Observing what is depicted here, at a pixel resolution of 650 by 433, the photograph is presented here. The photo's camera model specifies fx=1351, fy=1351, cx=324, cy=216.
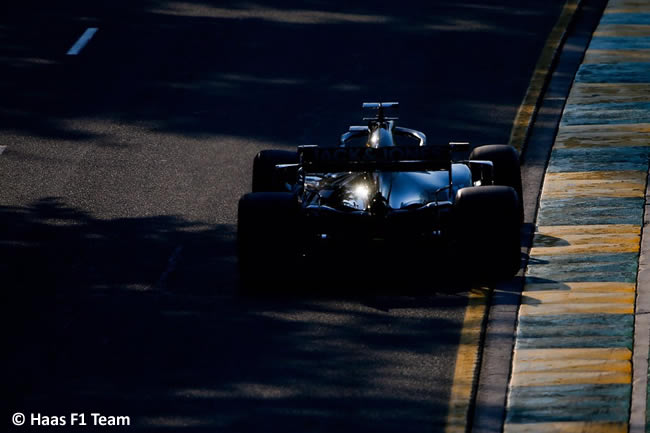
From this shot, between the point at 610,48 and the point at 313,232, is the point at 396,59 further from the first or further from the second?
the point at 313,232

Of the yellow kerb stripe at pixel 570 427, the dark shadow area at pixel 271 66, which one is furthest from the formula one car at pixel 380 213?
the dark shadow area at pixel 271 66

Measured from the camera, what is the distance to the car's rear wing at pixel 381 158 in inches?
477

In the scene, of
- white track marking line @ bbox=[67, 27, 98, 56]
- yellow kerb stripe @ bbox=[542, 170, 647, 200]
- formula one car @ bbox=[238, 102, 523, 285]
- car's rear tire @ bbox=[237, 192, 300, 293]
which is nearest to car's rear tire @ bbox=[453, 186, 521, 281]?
formula one car @ bbox=[238, 102, 523, 285]

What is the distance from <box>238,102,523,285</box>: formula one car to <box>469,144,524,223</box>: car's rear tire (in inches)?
24.9

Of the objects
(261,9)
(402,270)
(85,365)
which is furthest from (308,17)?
(85,365)

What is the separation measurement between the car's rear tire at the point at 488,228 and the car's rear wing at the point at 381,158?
Answer: 48 cm

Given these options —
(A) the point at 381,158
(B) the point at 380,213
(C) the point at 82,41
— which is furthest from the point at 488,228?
(C) the point at 82,41

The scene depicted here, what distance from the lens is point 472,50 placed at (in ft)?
66.6

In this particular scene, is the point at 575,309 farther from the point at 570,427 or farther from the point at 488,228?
the point at 570,427

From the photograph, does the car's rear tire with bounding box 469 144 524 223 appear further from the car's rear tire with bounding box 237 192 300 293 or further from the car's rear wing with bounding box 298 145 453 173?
the car's rear tire with bounding box 237 192 300 293

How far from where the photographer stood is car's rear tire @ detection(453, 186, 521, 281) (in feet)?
38.1

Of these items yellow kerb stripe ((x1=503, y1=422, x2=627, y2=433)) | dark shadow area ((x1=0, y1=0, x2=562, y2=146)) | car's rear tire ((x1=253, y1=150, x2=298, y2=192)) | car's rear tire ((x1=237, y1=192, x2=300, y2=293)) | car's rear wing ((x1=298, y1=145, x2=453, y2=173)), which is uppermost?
dark shadow area ((x1=0, y1=0, x2=562, y2=146))

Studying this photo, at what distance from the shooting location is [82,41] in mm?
21766

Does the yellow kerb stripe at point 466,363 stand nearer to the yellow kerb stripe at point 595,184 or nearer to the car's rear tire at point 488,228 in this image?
the car's rear tire at point 488,228
